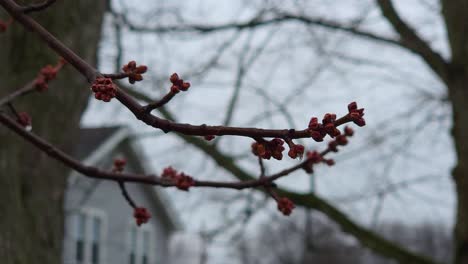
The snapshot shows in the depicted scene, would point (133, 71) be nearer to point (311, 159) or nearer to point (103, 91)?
point (103, 91)

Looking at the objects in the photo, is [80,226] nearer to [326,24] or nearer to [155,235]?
[155,235]

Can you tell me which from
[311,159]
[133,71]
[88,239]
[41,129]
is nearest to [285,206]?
[311,159]

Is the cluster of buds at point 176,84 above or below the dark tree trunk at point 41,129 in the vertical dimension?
below

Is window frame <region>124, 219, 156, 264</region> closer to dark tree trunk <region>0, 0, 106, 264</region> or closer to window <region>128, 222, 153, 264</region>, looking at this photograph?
window <region>128, 222, 153, 264</region>

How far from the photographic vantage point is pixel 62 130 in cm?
383

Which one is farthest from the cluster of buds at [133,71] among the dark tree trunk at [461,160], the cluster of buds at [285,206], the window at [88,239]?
the window at [88,239]

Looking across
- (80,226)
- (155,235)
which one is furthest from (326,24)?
(155,235)

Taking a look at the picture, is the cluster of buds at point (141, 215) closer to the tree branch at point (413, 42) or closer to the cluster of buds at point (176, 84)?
the cluster of buds at point (176, 84)

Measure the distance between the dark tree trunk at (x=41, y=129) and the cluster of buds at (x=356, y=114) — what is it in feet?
7.16

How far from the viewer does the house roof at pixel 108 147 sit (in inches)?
705

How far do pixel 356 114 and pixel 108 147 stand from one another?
1778cm

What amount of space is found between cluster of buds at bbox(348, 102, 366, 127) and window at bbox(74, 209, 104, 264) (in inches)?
669

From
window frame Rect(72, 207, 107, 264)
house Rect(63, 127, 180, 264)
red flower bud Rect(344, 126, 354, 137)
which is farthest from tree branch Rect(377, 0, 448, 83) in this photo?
window frame Rect(72, 207, 107, 264)

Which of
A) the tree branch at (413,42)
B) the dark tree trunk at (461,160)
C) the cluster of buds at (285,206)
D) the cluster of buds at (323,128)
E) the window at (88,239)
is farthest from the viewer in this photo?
the window at (88,239)
